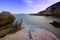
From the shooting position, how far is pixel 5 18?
5.41 ft

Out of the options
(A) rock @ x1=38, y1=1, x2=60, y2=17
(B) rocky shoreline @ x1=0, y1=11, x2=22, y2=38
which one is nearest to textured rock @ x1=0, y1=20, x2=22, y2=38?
(B) rocky shoreline @ x1=0, y1=11, x2=22, y2=38

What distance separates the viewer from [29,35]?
66.7 inches

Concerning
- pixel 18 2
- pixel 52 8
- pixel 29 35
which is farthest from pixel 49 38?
pixel 18 2

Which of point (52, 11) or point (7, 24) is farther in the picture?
point (52, 11)

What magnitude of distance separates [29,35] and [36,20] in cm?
28

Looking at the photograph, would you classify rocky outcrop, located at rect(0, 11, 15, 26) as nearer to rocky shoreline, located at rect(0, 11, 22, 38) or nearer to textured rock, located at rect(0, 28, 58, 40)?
rocky shoreline, located at rect(0, 11, 22, 38)

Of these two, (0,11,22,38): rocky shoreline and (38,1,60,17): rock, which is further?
(38,1,60,17): rock

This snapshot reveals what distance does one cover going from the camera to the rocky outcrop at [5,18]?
5.36 ft

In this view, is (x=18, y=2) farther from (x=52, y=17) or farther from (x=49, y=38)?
(x=49, y=38)

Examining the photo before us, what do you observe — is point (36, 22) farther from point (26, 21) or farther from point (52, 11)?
point (52, 11)

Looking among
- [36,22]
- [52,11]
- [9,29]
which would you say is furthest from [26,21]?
[52,11]

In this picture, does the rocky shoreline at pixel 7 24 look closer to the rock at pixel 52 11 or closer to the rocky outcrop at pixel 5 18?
the rocky outcrop at pixel 5 18

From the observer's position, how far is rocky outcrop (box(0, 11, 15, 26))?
164 cm

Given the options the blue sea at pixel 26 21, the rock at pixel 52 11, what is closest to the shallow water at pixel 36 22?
the blue sea at pixel 26 21
